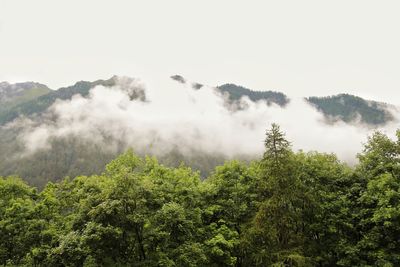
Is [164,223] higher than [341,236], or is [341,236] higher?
[164,223]

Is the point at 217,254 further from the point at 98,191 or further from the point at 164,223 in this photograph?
the point at 98,191

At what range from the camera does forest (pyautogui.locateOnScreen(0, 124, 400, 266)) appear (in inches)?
1132

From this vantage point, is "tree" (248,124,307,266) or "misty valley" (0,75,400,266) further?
"misty valley" (0,75,400,266)

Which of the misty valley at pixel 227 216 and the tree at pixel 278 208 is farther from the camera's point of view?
the misty valley at pixel 227 216

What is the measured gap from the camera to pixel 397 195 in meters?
31.5

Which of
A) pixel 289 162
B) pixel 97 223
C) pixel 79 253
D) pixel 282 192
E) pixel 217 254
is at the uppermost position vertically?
pixel 289 162

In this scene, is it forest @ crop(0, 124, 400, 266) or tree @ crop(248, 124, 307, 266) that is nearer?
tree @ crop(248, 124, 307, 266)

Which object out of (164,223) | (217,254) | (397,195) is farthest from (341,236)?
(164,223)

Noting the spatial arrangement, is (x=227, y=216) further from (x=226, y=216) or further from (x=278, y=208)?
(x=278, y=208)

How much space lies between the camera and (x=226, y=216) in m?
37.5

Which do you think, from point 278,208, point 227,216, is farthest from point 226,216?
point 278,208

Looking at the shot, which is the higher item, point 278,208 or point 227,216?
point 278,208

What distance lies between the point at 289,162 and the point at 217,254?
34.2 feet

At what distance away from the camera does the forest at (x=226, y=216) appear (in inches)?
1132
